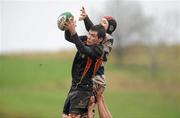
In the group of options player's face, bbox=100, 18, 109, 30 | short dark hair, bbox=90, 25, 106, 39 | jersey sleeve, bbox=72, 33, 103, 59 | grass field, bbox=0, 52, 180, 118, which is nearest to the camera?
jersey sleeve, bbox=72, 33, 103, 59

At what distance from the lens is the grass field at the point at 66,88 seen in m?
36.8

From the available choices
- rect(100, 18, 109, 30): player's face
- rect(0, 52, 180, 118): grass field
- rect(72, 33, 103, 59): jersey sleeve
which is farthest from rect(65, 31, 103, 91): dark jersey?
rect(0, 52, 180, 118): grass field

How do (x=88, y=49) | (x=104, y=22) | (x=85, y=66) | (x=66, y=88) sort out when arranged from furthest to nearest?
(x=66, y=88)
(x=104, y=22)
(x=85, y=66)
(x=88, y=49)

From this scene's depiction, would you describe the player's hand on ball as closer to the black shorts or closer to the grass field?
the black shorts

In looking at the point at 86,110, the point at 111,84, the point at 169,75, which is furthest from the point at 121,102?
the point at 86,110

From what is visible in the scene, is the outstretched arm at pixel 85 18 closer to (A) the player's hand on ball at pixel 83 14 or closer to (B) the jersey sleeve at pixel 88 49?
(A) the player's hand on ball at pixel 83 14

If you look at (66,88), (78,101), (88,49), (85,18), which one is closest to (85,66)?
(88,49)

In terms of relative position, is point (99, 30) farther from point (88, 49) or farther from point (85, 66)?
point (85, 66)

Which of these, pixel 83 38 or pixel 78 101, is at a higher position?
pixel 83 38

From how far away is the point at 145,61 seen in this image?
140ft

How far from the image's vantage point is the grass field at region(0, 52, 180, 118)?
1448 inches

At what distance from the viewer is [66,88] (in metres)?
40.6

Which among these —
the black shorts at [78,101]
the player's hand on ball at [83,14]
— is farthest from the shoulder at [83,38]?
the black shorts at [78,101]

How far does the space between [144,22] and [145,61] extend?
185 inches
